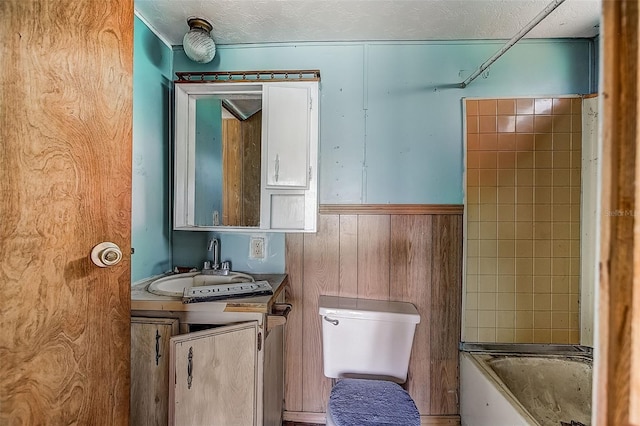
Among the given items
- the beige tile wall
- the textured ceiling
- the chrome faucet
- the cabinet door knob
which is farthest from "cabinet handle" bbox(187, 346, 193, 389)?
the textured ceiling

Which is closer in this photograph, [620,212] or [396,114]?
[620,212]

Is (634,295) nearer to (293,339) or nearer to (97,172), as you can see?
(97,172)

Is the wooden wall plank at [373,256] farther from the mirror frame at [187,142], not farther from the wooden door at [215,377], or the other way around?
the wooden door at [215,377]

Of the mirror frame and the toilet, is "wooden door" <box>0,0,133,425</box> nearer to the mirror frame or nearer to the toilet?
the mirror frame

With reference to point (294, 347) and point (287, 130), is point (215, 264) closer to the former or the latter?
point (294, 347)

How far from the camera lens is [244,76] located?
151cm

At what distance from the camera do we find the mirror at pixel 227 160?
5.05ft

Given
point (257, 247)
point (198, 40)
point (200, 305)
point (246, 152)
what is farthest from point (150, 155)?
point (200, 305)

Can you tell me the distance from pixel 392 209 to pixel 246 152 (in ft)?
2.76

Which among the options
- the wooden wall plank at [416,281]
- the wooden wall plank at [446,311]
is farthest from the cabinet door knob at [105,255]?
the wooden wall plank at [446,311]

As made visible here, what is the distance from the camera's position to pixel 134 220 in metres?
1.36

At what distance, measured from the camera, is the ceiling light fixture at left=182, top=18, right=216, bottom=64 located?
141cm

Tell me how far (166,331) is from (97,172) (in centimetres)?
69

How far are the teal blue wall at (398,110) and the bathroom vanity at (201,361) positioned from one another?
73cm
